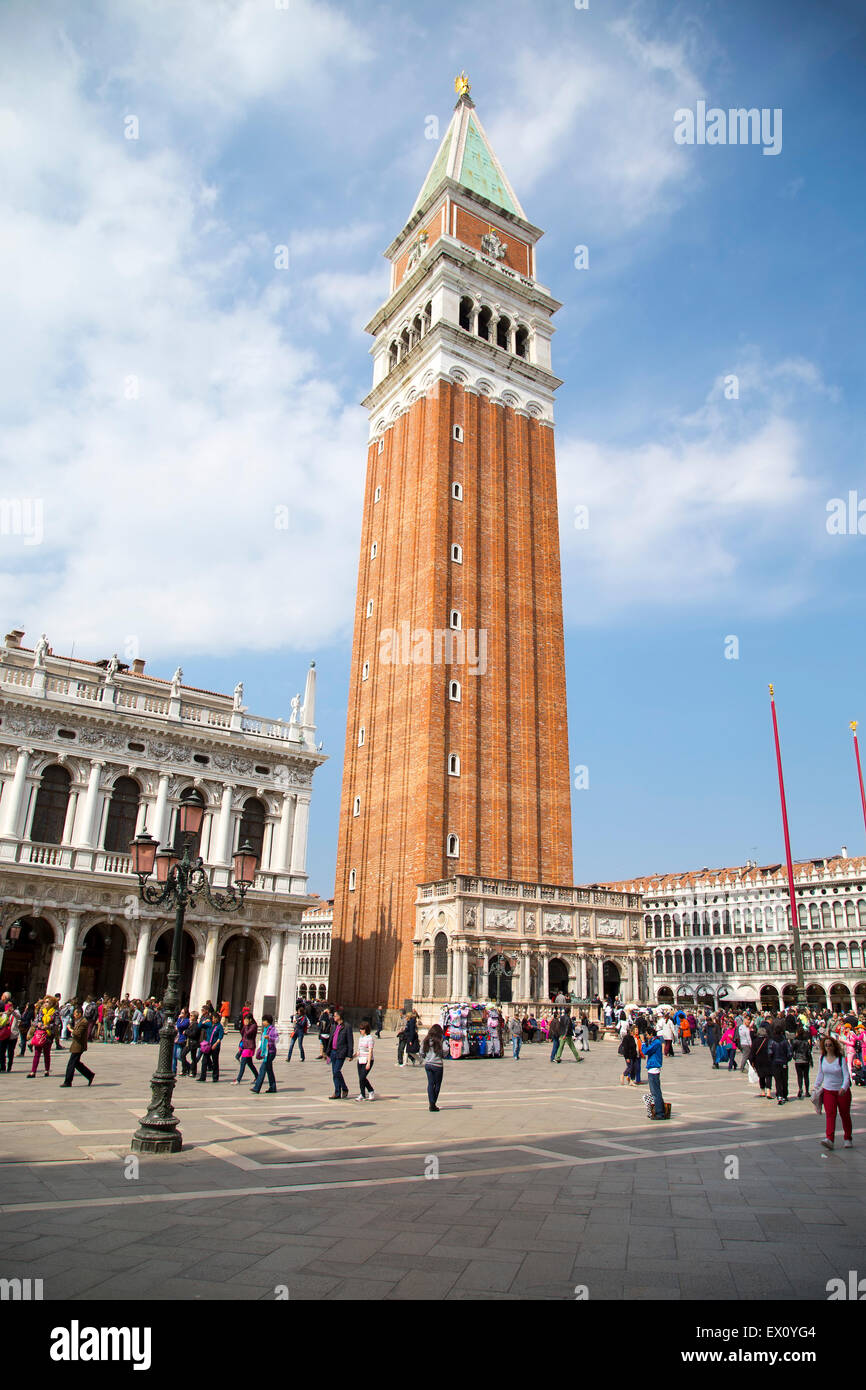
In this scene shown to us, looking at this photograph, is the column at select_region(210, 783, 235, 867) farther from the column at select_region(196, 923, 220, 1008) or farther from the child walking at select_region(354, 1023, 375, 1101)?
the child walking at select_region(354, 1023, 375, 1101)

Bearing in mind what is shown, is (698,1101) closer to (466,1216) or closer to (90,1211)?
(466,1216)

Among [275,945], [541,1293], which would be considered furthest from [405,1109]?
[275,945]

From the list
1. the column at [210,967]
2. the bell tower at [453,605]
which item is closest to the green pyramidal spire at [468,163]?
the bell tower at [453,605]

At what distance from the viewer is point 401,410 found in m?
51.7

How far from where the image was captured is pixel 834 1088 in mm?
12961

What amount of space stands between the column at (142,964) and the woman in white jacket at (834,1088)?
87.9 ft

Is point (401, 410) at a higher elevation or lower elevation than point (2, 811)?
higher

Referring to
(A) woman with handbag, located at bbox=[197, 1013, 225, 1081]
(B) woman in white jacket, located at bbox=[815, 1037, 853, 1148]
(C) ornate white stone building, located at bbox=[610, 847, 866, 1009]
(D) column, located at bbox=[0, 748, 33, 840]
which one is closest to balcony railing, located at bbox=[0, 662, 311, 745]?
(D) column, located at bbox=[0, 748, 33, 840]

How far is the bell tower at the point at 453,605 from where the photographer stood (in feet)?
137

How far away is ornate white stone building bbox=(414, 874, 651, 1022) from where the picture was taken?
35156 mm

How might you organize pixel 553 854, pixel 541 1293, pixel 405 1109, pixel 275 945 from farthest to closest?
pixel 553 854 → pixel 275 945 → pixel 405 1109 → pixel 541 1293

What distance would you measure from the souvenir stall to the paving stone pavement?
428 inches

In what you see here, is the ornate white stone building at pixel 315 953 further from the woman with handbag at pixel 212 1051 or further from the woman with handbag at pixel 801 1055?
the woman with handbag at pixel 801 1055
